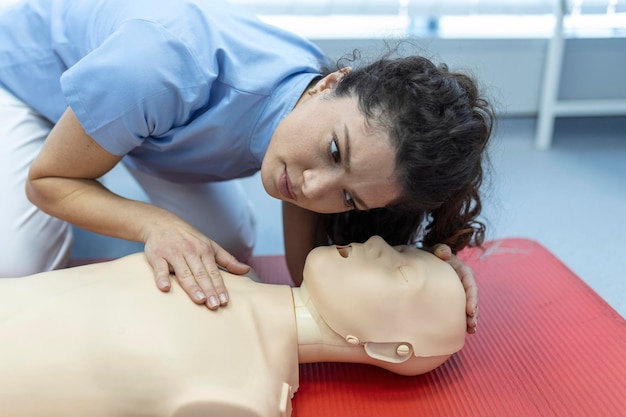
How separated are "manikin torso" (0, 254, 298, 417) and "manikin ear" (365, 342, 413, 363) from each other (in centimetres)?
16

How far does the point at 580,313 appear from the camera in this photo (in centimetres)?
128

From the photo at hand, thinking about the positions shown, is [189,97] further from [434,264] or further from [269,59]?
[434,264]

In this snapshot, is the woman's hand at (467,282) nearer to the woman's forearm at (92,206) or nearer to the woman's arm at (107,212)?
the woman's arm at (107,212)

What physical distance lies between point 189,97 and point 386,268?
1.47ft

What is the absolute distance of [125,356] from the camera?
0.87 metres

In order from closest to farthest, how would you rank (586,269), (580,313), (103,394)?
(103,394) → (580,313) → (586,269)

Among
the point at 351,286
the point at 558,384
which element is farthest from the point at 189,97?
the point at 558,384

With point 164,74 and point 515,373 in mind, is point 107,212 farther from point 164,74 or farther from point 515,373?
point 515,373

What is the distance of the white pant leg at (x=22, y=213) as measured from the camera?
1.25m

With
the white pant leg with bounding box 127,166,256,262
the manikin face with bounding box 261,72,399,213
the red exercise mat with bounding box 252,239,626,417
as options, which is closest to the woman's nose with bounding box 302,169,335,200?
the manikin face with bounding box 261,72,399,213

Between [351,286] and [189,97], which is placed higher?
[189,97]

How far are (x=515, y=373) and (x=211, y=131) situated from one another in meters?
0.71

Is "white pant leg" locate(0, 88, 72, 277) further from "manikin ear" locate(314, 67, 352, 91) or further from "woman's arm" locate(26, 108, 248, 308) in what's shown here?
"manikin ear" locate(314, 67, 352, 91)

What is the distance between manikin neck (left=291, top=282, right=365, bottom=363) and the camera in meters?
1.02
